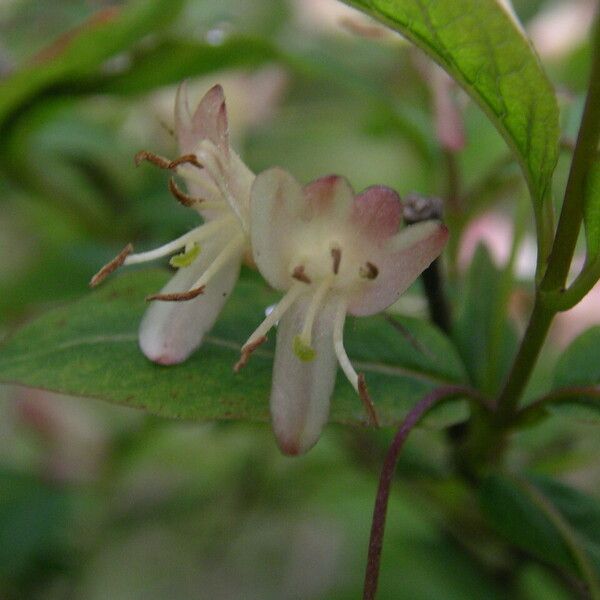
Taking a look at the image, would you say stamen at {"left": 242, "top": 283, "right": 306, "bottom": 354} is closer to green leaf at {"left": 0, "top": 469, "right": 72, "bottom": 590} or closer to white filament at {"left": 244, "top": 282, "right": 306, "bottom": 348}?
white filament at {"left": 244, "top": 282, "right": 306, "bottom": 348}

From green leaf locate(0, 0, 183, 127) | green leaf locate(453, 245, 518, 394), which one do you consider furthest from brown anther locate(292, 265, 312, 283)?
green leaf locate(0, 0, 183, 127)

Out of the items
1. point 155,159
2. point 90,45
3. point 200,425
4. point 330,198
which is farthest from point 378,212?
point 200,425

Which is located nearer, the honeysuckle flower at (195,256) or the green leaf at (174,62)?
the honeysuckle flower at (195,256)

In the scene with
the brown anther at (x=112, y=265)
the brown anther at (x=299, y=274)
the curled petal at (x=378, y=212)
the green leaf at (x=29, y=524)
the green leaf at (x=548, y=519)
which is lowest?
the green leaf at (x=29, y=524)

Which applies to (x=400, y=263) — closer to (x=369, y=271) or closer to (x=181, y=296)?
(x=369, y=271)

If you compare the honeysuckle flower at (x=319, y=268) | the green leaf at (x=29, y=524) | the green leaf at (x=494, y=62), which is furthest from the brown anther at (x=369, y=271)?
the green leaf at (x=29, y=524)

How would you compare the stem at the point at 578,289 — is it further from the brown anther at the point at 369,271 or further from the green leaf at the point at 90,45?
the green leaf at the point at 90,45

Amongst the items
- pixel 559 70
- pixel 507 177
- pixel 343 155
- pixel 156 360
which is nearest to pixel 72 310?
pixel 156 360
